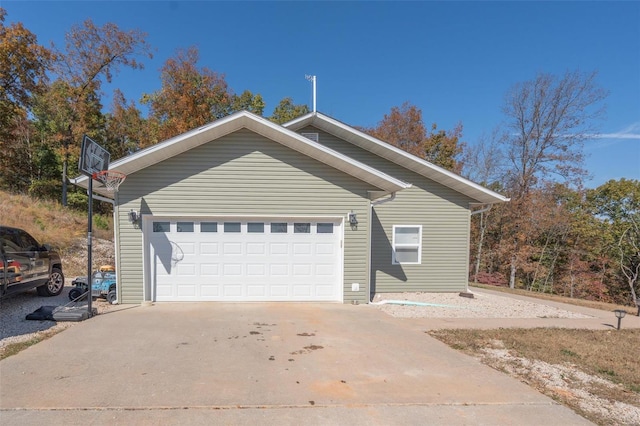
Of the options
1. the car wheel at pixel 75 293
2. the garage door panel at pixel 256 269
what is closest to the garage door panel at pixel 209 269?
the garage door panel at pixel 256 269

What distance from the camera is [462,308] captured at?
27.3 ft

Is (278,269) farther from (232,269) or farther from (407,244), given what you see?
(407,244)

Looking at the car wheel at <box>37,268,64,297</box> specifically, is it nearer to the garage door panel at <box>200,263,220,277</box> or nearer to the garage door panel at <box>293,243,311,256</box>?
the garage door panel at <box>200,263,220,277</box>

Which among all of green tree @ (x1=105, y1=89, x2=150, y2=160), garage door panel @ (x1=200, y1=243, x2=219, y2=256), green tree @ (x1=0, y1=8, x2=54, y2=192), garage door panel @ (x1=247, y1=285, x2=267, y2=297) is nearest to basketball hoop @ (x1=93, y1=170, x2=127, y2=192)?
garage door panel @ (x1=200, y1=243, x2=219, y2=256)

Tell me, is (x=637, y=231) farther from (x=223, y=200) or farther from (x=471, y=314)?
(x=223, y=200)

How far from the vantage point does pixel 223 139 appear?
7.87 meters

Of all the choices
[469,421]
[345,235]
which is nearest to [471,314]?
[345,235]

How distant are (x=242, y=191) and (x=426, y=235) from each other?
6005 millimetres

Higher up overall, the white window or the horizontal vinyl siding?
the horizontal vinyl siding

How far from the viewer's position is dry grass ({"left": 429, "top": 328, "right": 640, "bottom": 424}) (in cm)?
378

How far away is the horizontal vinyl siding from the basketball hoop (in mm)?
240

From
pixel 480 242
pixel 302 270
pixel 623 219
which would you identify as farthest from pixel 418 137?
pixel 302 270

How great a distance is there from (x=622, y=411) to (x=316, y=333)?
13.3 ft

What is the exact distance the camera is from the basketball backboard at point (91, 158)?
592 centimetres
